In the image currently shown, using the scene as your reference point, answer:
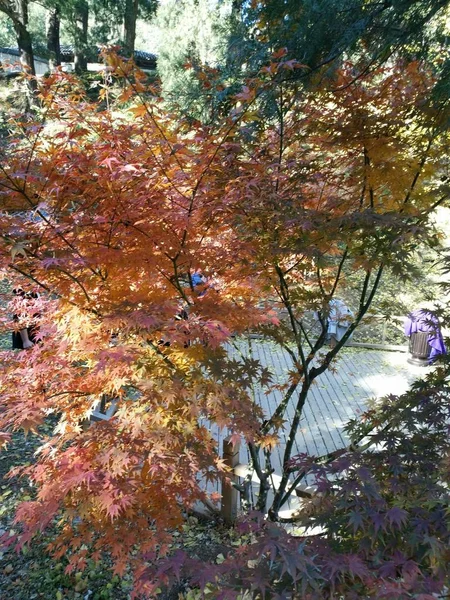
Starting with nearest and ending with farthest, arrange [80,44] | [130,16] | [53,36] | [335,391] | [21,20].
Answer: [335,391] < [21,20] < [53,36] < [130,16] < [80,44]

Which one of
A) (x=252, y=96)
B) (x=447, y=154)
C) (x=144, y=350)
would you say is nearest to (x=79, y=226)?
(x=144, y=350)

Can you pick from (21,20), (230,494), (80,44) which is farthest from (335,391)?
(80,44)

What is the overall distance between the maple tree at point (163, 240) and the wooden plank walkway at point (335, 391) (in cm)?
208

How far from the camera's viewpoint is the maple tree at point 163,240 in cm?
183

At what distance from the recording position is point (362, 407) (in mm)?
5668

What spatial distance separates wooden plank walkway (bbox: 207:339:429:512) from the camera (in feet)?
15.5

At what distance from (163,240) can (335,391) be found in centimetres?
482

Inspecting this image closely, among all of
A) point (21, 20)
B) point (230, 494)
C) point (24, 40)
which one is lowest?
point (230, 494)

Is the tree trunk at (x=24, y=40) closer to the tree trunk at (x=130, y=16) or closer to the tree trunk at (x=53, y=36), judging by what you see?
the tree trunk at (x=53, y=36)

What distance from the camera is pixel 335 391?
20.1ft

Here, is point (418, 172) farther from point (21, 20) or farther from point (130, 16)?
point (130, 16)

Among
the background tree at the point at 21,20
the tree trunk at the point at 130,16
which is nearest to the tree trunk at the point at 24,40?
the background tree at the point at 21,20

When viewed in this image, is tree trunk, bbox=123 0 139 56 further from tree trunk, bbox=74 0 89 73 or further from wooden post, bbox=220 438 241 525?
wooden post, bbox=220 438 241 525

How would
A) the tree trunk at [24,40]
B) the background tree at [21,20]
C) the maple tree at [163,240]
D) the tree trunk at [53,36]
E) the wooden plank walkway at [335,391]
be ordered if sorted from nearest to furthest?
the maple tree at [163,240], the wooden plank walkway at [335,391], the background tree at [21,20], the tree trunk at [24,40], the tree trunk at [53,36]
